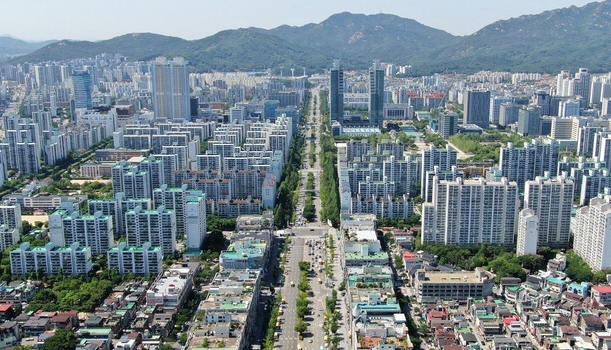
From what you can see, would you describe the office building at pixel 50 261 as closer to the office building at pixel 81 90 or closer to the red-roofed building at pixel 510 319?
the red-roofed building at pixel 510 319

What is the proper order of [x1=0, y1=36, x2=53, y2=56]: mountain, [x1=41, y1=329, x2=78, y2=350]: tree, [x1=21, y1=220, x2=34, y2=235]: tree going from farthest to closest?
[x1=0, y1=36, x2=53, y2=56]: mountain < [x1=21, y1=220, x2=34, y2=235]: tree < [x1=41, y1=329, x2=78, y2=350]: tree

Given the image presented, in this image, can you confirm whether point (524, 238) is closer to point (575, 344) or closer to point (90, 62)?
point (575, 344)

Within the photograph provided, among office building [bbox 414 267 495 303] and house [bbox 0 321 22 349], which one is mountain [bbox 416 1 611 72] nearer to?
office building [bbox 414 267 495 303]

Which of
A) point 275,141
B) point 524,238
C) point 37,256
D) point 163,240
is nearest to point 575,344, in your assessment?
point 524,238

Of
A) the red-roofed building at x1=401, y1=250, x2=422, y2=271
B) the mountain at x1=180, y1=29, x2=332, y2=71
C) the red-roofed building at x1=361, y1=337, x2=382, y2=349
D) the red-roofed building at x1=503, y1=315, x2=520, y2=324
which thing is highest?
the mountain at x1=180, y1=29, x2=332, y2=71

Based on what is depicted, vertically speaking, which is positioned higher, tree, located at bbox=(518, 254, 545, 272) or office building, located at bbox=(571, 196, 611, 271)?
office building, located at bbox=(571, 196, 611, 271)

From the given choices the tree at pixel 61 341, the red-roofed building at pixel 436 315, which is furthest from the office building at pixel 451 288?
the tree at pixel 61 341

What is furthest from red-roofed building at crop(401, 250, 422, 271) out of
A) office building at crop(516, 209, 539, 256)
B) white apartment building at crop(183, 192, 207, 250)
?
white apartment building at crop(183, 192, 207, 250)
